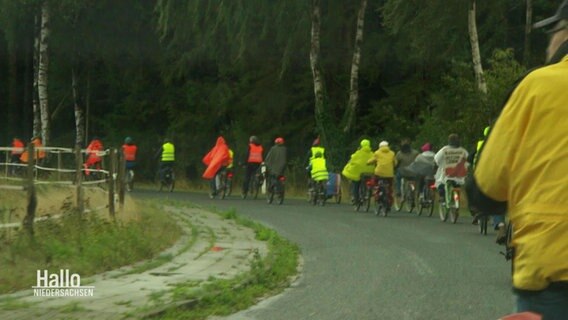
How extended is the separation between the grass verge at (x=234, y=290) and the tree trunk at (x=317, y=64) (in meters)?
25.2

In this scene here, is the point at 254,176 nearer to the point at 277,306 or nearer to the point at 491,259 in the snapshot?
the point at 491,259

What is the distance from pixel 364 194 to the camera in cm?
2798

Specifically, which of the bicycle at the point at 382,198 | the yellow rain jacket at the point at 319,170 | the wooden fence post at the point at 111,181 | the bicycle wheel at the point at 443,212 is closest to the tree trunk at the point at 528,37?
the yellow rain jacket at the point at 319,170

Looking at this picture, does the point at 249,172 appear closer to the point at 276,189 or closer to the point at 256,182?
the point at 256,182

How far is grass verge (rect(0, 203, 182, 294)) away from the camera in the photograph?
1240 cm

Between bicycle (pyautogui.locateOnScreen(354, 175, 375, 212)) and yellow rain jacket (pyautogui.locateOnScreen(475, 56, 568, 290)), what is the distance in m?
23.8

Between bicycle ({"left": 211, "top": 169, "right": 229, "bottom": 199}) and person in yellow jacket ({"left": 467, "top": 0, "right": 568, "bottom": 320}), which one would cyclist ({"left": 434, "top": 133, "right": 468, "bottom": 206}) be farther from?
person in yellow jacket ({"left": 467, "top": 0, "right": 568, "bottom": 320})

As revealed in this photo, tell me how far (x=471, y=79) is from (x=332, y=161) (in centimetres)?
689

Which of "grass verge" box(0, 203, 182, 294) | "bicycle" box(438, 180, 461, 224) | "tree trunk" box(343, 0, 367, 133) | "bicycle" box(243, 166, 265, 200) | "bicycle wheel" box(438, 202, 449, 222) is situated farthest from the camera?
"tree trunk" box(343, 0, 367, 133)

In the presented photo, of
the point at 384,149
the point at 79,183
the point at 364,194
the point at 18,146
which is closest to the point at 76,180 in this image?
the point at 79,183

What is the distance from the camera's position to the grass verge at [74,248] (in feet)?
40.7

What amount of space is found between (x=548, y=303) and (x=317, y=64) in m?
37.7

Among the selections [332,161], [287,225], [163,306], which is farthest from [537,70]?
[332,161]

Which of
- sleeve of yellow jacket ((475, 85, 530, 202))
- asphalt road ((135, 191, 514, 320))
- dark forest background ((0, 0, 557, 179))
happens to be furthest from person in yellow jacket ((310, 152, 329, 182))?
sleeve of yellow jacket ((475, 85, 530, 202))
